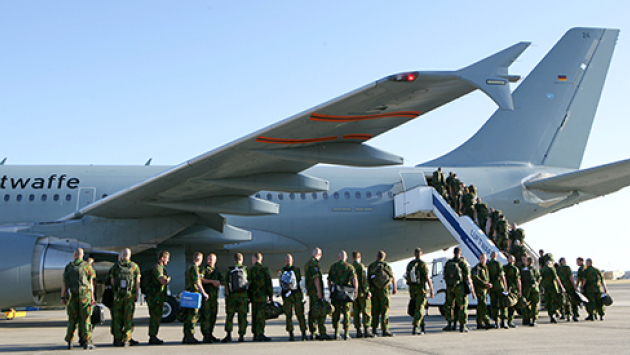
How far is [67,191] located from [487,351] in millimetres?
11080

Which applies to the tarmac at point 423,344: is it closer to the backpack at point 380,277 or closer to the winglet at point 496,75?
the backpack at point 380,277

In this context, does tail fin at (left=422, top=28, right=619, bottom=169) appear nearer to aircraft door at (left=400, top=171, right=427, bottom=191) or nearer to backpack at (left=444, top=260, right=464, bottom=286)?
aircraft door at (left=400, top=171, right=427, bottom=191)

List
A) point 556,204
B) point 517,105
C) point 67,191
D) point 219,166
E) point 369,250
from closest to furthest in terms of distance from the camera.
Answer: point 219,166
point 67,191
point 369,250
point 556,204
point 517,105

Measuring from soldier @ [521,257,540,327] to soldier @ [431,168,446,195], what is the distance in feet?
15.7

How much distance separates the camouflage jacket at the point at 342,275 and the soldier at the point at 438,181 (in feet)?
24.6

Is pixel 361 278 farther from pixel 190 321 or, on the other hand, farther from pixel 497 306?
pixel 497 306

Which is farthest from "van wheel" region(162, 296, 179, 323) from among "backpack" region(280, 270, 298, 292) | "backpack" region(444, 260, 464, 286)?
"backpack" region(444, 260, 464, 286)

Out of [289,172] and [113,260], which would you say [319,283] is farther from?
[113,260]

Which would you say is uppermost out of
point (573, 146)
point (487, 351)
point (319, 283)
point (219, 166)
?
point (573, 146)

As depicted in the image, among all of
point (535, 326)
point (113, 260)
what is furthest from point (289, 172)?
point (535, 326)

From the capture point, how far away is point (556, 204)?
55.3 ft

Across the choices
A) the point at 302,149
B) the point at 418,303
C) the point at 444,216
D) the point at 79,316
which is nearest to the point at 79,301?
the point at 79,316

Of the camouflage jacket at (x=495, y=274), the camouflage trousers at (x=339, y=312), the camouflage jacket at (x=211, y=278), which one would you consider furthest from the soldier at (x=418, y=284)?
the camouflage jacket at (x=211, y=278)

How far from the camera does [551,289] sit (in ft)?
38.9
